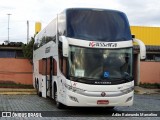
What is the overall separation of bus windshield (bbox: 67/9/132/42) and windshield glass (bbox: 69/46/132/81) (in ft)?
1.63

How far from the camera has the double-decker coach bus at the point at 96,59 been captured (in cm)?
1398

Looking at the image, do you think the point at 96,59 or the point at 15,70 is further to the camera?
the point at 15,70

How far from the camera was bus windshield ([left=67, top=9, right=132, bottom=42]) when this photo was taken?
1455 centimetres

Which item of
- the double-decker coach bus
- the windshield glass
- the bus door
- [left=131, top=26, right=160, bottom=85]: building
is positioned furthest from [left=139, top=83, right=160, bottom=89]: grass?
the windshield glass

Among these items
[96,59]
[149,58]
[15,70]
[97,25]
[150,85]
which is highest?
[97,25]

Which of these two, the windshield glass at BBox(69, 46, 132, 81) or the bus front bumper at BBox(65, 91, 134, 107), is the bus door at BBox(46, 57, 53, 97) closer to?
the windshield glass at BBox(69, 46, 132, 81)

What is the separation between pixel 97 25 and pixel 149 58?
23.1 m

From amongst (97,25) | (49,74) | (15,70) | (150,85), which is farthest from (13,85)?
(97,25)

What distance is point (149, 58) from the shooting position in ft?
121

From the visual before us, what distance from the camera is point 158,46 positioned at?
38.3m

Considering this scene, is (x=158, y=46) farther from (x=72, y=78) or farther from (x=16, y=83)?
(x=72, y=78)

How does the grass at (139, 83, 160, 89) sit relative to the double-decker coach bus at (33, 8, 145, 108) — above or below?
below

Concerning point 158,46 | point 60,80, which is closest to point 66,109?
point 60,80

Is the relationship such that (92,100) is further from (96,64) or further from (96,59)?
(96,59)
